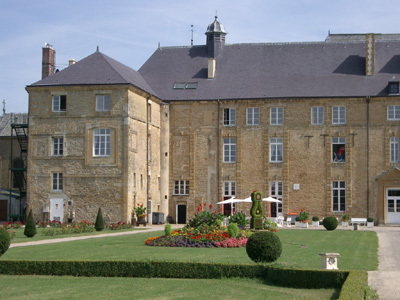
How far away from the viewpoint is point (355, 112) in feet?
160

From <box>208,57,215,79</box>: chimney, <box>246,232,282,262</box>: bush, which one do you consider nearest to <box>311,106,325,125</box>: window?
<box>208,57,215,79</box>: chimney

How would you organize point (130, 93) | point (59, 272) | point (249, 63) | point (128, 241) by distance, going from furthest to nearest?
point (249, 63), point (130, 93), point (128, 241), point (59, 272)

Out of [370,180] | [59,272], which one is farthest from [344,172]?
[59,272]

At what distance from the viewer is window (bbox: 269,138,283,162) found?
4953cm

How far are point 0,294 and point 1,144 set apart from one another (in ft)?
128

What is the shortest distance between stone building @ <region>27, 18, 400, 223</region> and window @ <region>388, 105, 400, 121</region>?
0.07 m

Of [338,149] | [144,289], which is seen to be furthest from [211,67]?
[144,289]

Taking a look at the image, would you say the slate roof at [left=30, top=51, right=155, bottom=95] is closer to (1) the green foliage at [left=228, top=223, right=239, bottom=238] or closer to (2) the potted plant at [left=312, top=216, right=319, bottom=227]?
(2) the potted plant at [left=312, top=216, right=319, bottom=227]

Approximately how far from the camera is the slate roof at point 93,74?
45438mm

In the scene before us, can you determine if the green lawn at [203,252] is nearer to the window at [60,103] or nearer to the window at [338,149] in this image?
the window at [60,103]

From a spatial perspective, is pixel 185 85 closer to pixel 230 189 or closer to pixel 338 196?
pixel 230 189

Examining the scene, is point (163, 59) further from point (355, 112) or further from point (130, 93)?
point (355, 112)

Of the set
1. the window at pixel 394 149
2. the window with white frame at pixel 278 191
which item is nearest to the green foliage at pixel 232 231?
the window with white frame at pixel 278 191

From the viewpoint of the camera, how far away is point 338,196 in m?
48.7
